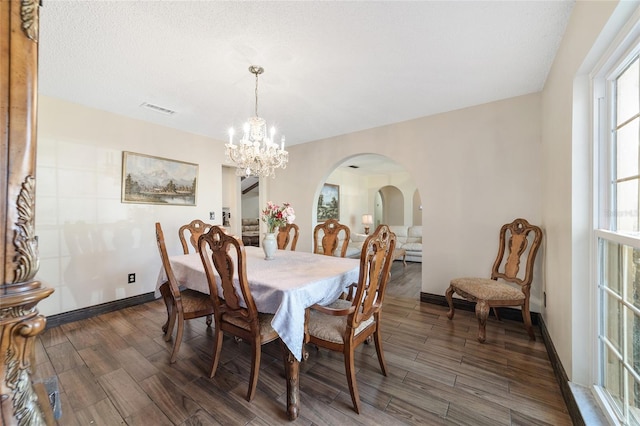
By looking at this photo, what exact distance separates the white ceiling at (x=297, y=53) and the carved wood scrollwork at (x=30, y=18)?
4.27 feet

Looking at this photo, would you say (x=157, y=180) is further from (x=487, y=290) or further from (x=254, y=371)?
(x=487, y=290)

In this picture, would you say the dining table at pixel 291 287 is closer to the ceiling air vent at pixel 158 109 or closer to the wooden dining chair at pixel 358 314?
the wooden dining chair at pixel 358 314

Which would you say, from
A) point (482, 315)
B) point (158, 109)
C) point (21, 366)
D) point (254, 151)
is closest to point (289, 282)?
point (21, 366)

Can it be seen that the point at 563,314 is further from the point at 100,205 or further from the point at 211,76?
the point at 100,205

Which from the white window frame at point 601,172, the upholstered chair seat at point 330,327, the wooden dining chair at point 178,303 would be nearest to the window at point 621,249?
the white window frame at point 601,172

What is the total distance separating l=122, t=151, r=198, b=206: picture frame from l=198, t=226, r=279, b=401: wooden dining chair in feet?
7.96

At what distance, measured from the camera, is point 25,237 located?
484mm

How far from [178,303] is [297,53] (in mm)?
2221

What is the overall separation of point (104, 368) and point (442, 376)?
2564 millimetres

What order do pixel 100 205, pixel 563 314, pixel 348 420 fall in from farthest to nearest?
pixel 100 205 → pixel 563 314 → pixel 348 420

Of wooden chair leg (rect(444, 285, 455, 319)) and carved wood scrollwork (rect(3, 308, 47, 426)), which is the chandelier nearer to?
carved wood scrollwork (rect(3, 308, 47, 426))

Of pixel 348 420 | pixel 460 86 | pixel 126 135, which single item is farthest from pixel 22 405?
pixel 126 135

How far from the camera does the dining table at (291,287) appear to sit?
1.47 metres

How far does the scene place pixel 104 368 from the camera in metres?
1.93
